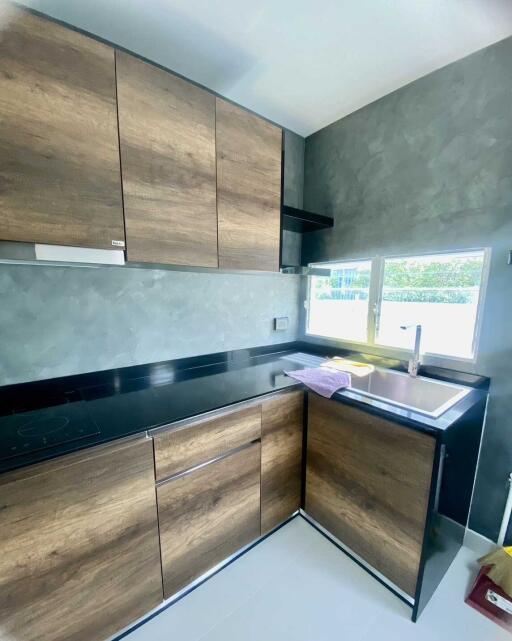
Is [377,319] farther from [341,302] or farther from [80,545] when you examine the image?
[80,545]

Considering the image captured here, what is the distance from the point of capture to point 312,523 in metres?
1.62

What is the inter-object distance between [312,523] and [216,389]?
3.42ft

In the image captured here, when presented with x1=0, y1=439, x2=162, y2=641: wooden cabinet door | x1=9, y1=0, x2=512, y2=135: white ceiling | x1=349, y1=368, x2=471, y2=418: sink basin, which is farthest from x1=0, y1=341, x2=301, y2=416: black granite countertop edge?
x1=9, y1=0, x2=512, y2=135: white ceiling

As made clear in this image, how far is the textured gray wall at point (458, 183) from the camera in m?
1.30

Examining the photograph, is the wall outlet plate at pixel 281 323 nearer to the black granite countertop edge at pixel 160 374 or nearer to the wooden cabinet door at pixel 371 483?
the black granite countertop edge at pixel 160 374

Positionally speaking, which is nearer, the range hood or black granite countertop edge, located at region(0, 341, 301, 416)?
the range hood

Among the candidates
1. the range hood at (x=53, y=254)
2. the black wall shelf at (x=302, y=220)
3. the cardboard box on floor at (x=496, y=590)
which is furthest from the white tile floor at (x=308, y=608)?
the black wall shelf at (x=302, y=220)

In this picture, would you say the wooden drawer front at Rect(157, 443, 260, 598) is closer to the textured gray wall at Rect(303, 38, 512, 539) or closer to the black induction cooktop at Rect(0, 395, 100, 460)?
the black induction cooktop at Rect(0, 395, 100, 460)

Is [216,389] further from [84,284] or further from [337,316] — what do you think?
[337,316]

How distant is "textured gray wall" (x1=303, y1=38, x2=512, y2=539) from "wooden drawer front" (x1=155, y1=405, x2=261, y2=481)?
1.21m

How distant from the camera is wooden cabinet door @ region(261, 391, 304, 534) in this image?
1382 millimetres

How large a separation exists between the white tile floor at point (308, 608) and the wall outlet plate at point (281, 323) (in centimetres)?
138

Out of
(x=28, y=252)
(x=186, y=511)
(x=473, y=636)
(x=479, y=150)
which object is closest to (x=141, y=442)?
(x=186, y=511)

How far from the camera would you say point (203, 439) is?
1.13m
